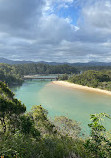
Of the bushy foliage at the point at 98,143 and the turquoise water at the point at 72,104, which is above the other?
the bushy foliage at the point at 98,143

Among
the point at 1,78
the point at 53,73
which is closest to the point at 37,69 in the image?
the point at 53,73

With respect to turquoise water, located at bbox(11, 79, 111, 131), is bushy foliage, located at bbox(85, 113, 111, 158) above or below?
above

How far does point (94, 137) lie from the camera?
10.7 feet

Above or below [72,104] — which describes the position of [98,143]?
above

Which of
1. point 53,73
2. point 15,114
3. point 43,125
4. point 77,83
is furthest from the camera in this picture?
point 53,73

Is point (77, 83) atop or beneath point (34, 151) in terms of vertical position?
beneath

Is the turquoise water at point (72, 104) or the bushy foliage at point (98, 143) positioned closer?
the bushy foliage at point (98, 143)

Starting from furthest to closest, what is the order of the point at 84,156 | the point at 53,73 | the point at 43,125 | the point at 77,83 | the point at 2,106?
1. the point at 53,73
2. the point at 77,83
3. the point at 43,125
4. the point at 2,106
5. the point at 84,156

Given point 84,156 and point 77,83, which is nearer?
point 84,156

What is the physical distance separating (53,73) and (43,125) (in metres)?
115

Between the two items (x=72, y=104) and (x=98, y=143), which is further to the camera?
(x=72, y=104)

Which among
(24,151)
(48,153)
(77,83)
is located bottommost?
(77,83)

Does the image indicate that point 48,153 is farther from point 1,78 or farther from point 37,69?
point 37,69

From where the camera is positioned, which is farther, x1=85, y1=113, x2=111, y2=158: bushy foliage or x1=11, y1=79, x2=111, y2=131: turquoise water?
x1=11, y1=79, x2=111, y2=131: turquoise water
